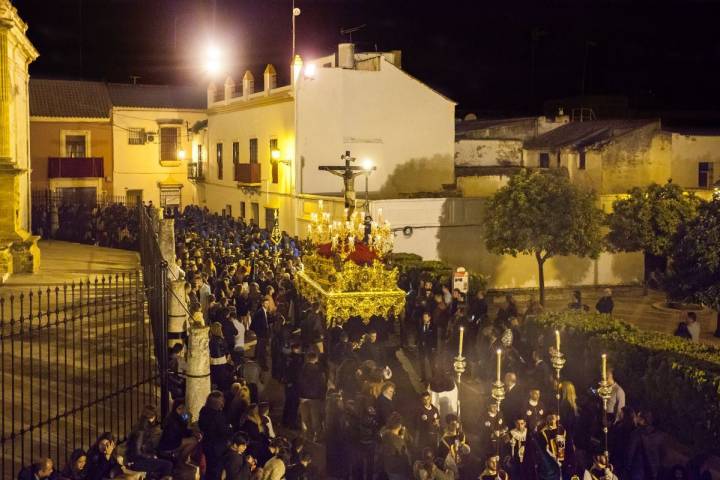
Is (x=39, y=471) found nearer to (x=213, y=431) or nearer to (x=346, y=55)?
(x=213, y=431)

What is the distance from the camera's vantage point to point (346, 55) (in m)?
28.1

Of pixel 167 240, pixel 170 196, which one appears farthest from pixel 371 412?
pixel 170 196

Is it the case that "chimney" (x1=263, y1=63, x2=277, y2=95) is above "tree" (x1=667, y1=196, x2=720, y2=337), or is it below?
above

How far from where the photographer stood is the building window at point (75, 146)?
39531 millimetres

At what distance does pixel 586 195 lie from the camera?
912 inches

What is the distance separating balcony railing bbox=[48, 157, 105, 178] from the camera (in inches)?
1510

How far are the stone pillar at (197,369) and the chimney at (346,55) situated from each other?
62.9ft

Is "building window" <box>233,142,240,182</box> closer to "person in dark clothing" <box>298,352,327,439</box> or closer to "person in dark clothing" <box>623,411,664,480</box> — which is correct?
"person in dark clothing" <box>298,352,327,439</box>

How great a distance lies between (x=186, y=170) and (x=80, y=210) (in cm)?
1287

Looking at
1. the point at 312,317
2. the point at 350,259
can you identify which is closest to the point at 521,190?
the point at 350,259

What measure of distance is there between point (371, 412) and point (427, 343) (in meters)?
4.77

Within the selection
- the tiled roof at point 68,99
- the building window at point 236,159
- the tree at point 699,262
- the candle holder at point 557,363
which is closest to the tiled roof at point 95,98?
the tiled roof at point 68,99

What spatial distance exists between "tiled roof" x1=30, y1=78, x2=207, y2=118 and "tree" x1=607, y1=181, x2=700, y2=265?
80.4 feet

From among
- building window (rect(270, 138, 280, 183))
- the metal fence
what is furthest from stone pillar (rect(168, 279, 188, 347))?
building window (rect(270, 138, 280, 183))
